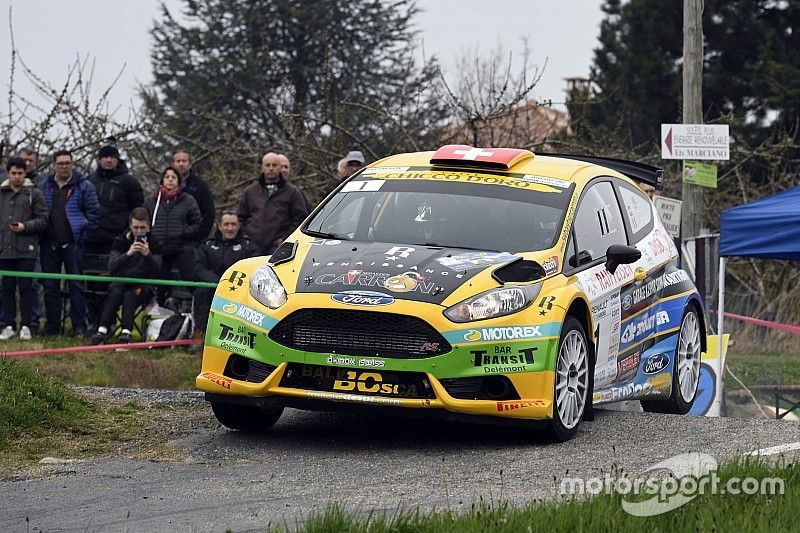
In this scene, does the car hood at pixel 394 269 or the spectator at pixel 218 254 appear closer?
the car hood at pixel 394 269

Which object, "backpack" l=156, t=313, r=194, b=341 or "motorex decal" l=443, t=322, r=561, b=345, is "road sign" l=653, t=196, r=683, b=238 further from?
"motorex decal" l=443, t=322, r=561, b=345

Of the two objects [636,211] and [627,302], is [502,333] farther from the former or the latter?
[636,211]

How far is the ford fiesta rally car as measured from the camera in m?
8.81

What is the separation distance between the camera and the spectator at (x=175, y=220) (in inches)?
658

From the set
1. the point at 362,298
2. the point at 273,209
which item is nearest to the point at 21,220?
the point at 273,209

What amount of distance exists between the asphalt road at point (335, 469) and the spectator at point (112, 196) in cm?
734

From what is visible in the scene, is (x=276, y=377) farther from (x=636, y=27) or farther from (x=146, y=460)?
(x=636, y=27)

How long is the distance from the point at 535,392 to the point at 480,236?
4.57 ft

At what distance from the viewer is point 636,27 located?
1543 inches

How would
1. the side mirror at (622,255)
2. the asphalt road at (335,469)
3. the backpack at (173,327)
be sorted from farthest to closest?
1. the backpack at (173,327)
2. the side mirror at (622,255)
3. the asphalt road at (335,469)

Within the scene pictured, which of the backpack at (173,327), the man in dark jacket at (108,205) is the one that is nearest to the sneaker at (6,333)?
the man in dark jacket at (108,205)

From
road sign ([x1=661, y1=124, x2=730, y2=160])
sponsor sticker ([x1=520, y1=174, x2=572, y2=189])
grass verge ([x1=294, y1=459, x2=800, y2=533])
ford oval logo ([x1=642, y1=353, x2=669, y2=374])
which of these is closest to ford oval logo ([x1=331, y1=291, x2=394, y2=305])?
sponsor sticker ([x1=520, y1=174, x2=572, y2=189])

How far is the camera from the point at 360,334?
8.84 m

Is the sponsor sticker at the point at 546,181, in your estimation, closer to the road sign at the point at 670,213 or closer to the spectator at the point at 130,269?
the spectator at the point at 130,269
